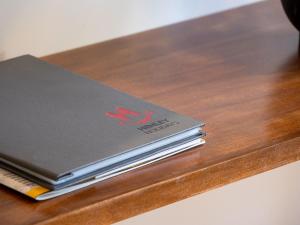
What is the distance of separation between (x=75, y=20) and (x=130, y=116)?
42 cm

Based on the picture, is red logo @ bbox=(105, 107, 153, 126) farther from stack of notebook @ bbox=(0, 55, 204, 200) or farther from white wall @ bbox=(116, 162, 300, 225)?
white wall @ bbox=(116, 162, 300, 225)

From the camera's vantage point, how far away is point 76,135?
90 cm

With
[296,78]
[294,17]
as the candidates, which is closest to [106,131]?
[296,78]

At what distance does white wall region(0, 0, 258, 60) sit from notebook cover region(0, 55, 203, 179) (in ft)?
0.58

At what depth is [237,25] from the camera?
4.58ft

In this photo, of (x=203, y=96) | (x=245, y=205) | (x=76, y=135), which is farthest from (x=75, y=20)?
(x=245, y=205)

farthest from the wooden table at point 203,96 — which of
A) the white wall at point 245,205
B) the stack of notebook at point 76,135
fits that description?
the white wall at point 245,205

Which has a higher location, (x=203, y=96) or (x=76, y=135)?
(x=203, y=96)

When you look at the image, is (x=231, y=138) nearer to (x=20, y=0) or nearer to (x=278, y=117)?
(x=278, y=117)

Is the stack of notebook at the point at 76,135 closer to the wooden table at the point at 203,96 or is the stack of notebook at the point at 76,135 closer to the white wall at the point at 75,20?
the wooden table at the point at 203,96

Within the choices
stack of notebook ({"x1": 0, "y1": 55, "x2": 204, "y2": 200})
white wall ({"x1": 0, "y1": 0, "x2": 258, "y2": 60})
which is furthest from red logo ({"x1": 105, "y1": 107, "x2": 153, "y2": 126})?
white wall ({"x1": 0, "y1": 0, "x2": 258, "y2": 60})

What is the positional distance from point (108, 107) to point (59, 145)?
12cm

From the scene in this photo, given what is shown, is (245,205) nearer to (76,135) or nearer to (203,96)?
(203,96)

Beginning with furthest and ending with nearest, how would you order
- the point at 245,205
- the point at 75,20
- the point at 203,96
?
the point at 245,205, the point at 75,20, the point at 203,96
